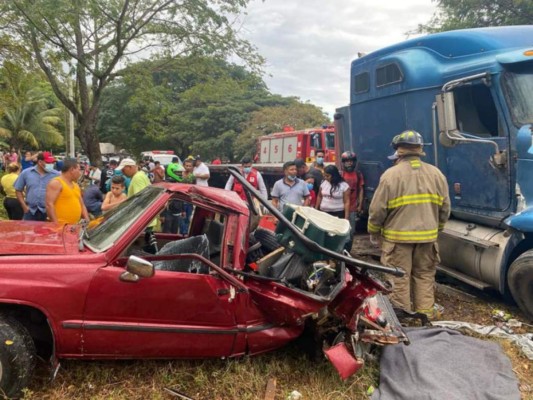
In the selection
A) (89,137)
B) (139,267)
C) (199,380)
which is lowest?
(199,380)

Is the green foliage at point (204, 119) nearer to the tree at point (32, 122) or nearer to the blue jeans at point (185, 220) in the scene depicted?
the tree at point (32, 122)

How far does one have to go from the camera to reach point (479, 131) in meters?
4.73

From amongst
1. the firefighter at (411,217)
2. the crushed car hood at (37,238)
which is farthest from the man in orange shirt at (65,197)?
the firefighter at (411,217)

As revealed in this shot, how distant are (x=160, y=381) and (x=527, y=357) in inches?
117

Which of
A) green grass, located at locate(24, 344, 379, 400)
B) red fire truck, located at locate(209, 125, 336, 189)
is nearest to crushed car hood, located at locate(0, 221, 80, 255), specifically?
green grass, located at locate(24, 344, 379, 400)

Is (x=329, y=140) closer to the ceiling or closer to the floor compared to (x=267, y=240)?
closer to the ceiling

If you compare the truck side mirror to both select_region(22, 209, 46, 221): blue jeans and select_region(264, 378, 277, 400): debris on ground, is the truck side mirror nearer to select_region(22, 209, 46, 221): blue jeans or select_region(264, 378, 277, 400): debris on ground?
select_region(264, 378, 277, 400): debris on ground

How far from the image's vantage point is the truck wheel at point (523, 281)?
416 centimetres

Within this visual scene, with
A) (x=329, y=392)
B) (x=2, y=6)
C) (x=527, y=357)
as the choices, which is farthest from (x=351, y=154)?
(x=2, y=6)

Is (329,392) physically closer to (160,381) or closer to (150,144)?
(160,381)

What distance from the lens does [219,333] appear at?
10.2ft

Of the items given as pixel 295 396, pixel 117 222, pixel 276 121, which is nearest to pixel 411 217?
pixel 295 396

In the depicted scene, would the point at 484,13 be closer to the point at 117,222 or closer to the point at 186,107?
the point at 117,222

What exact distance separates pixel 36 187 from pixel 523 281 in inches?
219
